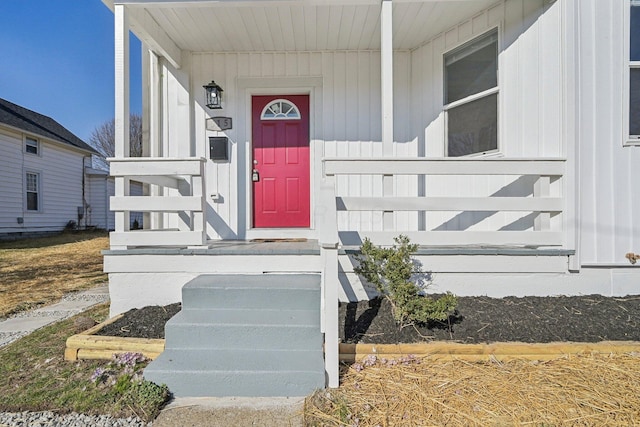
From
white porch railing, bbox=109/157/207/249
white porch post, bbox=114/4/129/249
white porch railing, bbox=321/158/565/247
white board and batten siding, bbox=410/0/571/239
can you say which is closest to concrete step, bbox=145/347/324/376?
white porch railing, bbox=109/157/207/249

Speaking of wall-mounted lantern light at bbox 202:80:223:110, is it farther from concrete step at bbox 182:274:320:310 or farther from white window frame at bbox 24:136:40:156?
white window frame at bbox 24:136:40:156

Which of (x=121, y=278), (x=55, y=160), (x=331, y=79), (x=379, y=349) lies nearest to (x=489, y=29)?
(x=331, y=79)

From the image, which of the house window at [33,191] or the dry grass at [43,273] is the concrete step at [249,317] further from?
the house window at [33,191]

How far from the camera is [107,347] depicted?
2.27 meters

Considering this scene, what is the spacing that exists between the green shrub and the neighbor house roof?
42.4ft

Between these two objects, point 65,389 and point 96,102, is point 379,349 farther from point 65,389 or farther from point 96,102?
point 96,102

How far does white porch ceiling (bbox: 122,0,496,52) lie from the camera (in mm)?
3270

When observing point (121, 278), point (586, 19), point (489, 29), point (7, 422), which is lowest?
point (7, 422)

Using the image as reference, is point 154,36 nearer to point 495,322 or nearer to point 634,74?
point 495,322

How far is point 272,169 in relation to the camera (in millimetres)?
4348

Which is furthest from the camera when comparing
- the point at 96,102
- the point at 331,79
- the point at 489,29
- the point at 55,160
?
the point at 96,102

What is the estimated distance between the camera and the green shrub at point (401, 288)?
7.50 ft

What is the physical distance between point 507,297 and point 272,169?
2.97 meters

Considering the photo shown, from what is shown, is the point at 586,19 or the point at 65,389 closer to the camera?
the point at 65,389
